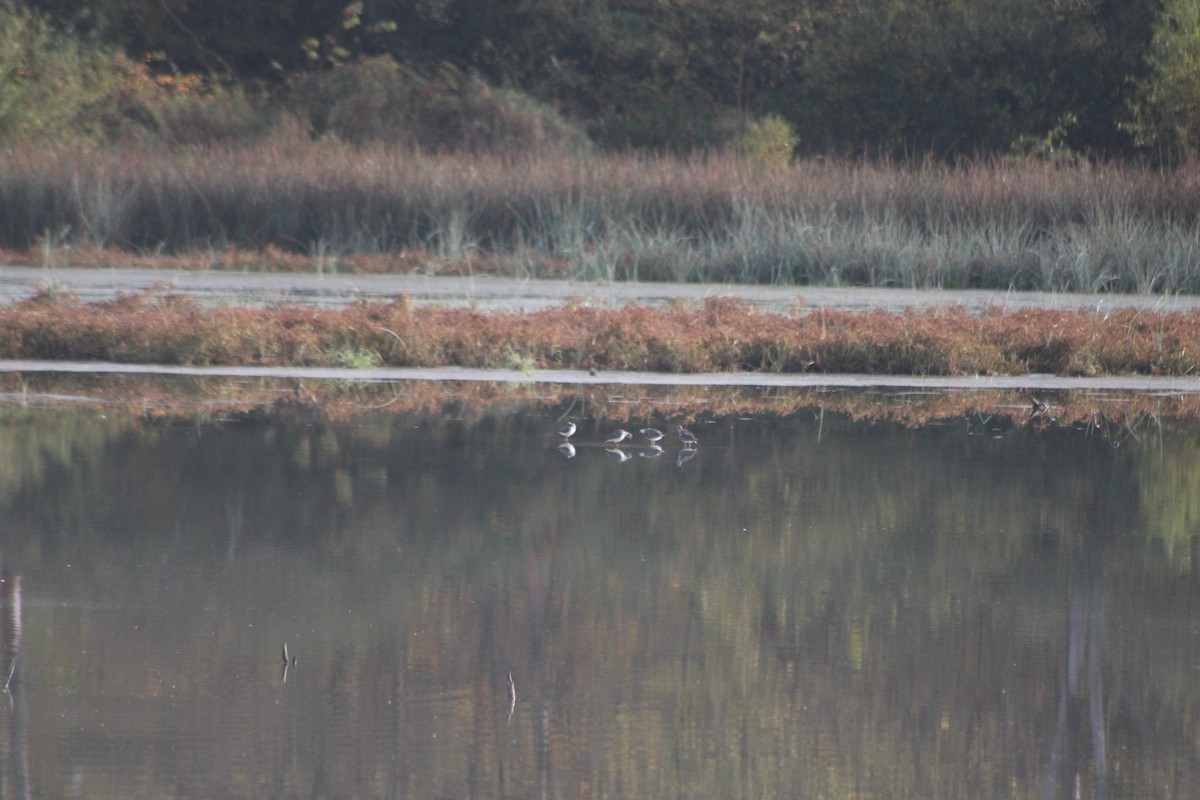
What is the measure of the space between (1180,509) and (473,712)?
16.3 feet

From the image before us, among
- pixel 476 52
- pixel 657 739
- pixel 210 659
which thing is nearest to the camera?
pixel 657 739

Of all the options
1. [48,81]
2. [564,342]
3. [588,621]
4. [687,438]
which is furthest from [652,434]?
[48,81]

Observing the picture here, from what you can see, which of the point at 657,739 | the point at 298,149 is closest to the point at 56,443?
the point at 657,739

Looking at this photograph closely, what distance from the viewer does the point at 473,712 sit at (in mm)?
5367

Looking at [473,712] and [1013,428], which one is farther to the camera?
[1013,428]

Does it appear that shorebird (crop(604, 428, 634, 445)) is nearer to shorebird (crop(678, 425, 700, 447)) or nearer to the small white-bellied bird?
the small white-bellied bird

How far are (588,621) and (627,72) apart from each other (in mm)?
39696

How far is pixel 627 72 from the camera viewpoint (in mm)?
44812

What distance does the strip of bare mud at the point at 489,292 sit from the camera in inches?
734

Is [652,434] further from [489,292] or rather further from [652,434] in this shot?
[489,292]

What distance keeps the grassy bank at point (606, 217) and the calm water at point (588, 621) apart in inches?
515

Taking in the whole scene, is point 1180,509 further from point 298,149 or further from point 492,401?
point 298,149

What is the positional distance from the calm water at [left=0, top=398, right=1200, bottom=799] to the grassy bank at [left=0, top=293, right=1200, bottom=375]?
3932 millimetres

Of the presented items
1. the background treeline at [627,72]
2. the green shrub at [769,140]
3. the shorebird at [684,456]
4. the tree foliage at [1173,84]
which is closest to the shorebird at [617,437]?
the shorebird at [684,456]
